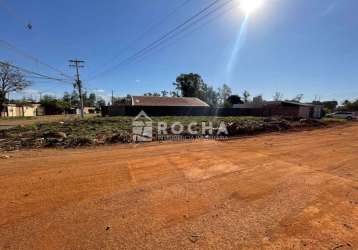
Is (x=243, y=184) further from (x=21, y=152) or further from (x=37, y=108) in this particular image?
(x=37, y=108)

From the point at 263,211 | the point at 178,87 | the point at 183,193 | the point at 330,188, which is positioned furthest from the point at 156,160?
the point at 178,87

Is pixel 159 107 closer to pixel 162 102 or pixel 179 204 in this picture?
pixel 162 102

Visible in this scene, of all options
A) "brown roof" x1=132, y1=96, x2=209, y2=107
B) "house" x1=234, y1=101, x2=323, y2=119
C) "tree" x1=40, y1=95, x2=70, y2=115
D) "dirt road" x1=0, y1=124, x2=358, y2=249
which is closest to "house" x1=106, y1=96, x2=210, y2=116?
"brown roof" x1=132, y1=96, x2=209, y2=107

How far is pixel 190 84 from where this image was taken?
63625mm

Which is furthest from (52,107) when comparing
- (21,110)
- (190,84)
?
(190,84)

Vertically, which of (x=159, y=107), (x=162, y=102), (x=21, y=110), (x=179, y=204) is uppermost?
(x=162, y=102)

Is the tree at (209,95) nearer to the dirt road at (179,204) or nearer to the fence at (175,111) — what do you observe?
the fence at (175,111)

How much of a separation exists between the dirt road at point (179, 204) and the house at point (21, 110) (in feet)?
153

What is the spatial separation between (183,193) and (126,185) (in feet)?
3.83

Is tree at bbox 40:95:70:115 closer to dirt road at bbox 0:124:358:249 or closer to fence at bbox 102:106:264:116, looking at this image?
fence at bbox 102:106:264:116

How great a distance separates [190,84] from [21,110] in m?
41.9

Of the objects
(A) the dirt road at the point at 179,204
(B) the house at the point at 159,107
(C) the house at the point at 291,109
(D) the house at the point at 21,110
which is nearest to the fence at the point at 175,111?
(B) the house at the point at 159,107

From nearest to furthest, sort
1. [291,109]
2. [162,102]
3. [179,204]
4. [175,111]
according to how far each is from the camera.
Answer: [179,204] → [291,109] → [175,111] → [162,102]

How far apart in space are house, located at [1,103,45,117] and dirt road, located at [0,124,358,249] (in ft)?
153
